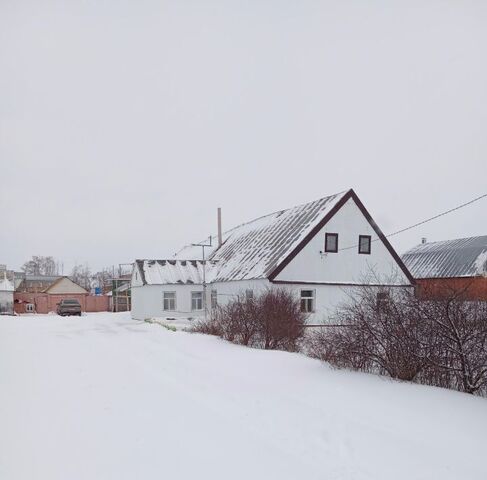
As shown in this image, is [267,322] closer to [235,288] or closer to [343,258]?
[343,258]

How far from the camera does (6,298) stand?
152 ft

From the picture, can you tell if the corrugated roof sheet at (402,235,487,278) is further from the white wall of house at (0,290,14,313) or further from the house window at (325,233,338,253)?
the white wall of house at (0,290,14,313)

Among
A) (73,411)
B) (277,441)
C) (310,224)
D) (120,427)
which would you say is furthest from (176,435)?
(310,224)

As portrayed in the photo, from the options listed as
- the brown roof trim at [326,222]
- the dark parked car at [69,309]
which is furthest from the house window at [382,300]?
the dark parked car at [69,309]

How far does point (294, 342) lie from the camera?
13578 mm

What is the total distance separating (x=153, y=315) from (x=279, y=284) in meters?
10.4

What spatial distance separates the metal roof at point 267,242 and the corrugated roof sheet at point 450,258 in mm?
16655

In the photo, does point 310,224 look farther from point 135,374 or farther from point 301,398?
point 301,398

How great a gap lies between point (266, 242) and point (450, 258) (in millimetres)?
22278

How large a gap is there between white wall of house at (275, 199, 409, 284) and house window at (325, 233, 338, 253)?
0.57 feet

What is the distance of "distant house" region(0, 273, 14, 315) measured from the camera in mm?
46000

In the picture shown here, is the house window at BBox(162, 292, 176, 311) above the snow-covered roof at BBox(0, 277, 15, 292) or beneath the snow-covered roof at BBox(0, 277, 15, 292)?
beneath

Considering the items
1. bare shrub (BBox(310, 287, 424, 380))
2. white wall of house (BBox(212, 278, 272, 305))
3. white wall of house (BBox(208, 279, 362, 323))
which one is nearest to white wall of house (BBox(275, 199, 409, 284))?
white wall of house (BBox(208, 279, 362, 323))

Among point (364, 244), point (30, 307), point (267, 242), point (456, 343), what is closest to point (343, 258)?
point (364, 244)
